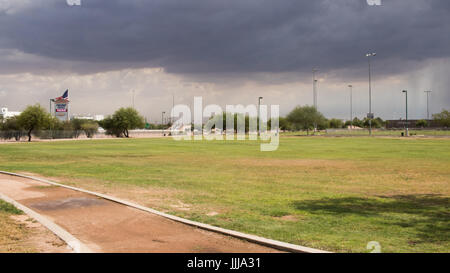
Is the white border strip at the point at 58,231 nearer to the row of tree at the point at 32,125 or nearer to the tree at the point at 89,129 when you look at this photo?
the row of tree at the point at 32,125

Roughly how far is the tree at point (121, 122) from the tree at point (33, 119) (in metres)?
27.8

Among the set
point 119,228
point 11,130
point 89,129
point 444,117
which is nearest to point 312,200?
point 119,228

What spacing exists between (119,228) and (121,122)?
4100 inches

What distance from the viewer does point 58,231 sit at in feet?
24.6

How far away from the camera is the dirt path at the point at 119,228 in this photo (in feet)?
21.6

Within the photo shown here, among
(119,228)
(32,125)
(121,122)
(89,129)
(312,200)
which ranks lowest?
(312,200)

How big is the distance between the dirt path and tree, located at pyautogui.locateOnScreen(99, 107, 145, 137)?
99.0 meters

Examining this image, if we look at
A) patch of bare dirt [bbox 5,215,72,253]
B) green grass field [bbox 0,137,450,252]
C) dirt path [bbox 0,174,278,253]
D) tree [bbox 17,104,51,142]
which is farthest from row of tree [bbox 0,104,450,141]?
patch of bare dirt [bbox 5,215,72,253]

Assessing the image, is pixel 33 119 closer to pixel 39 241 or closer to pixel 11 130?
pixel 11 130

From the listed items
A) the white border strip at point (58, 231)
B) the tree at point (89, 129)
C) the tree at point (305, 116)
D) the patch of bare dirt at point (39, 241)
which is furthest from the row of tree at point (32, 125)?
the patch of bare dirt at point (39, 241)

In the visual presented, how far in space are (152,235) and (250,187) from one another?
7.19 metres

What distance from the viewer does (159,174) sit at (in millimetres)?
18125
